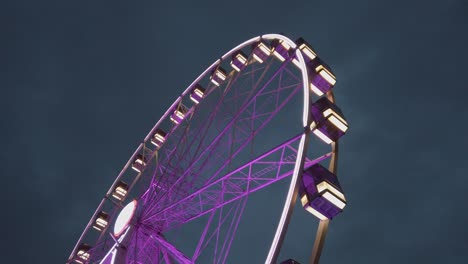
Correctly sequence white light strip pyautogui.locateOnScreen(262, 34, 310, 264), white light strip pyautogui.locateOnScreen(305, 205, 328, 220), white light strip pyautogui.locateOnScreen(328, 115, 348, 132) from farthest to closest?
white light strip pyautogui.locateOnScreen(328, 115, 348, 132)
white light strip pyautogui.locateOnScreen(305, 205, 328, 220)
white light strip pyautogui.locateOnScreen(262, 34, 310, 264)

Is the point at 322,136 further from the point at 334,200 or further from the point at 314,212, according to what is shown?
the point at 314,212

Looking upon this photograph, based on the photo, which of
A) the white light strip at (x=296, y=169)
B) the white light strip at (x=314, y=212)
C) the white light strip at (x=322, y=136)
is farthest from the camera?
the white light strip at (x=322, y=136)

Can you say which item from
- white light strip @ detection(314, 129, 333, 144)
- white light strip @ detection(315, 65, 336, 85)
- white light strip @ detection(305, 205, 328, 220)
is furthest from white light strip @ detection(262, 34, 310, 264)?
white light strip @ detection(305, 205, 328, 220)

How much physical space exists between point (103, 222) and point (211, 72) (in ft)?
21.7

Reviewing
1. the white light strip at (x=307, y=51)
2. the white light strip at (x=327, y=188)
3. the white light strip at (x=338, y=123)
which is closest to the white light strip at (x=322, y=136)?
the white light strip at (x=338, y=123)

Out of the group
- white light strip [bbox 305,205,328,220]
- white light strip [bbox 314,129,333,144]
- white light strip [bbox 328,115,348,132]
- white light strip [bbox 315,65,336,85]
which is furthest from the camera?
white light strip [bbox 315,65,336,85]

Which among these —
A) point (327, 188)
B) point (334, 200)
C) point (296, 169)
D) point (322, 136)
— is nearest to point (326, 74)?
point (322, 136)

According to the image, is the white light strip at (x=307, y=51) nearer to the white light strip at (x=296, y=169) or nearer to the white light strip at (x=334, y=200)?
the white light strip at (x=296, y=169)

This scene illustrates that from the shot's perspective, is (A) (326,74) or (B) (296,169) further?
(A) (326,74)

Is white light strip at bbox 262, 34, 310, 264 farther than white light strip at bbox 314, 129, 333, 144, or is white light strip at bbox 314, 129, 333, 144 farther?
white light strip at bbox 314, 129, 333, 144

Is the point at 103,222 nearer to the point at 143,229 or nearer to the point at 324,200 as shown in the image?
the point at 143,229

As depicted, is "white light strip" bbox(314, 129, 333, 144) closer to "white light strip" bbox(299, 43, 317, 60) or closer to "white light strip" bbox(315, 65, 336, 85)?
"white light strip" bbox(315, 65, 336, 85)

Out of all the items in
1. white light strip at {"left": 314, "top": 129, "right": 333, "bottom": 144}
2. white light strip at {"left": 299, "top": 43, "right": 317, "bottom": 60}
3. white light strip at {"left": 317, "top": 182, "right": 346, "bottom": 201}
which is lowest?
white light strip at {"left": 317, "top": 182, "right": 346, "bottom": 201}

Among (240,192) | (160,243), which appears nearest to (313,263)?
Answer: (240,192)
